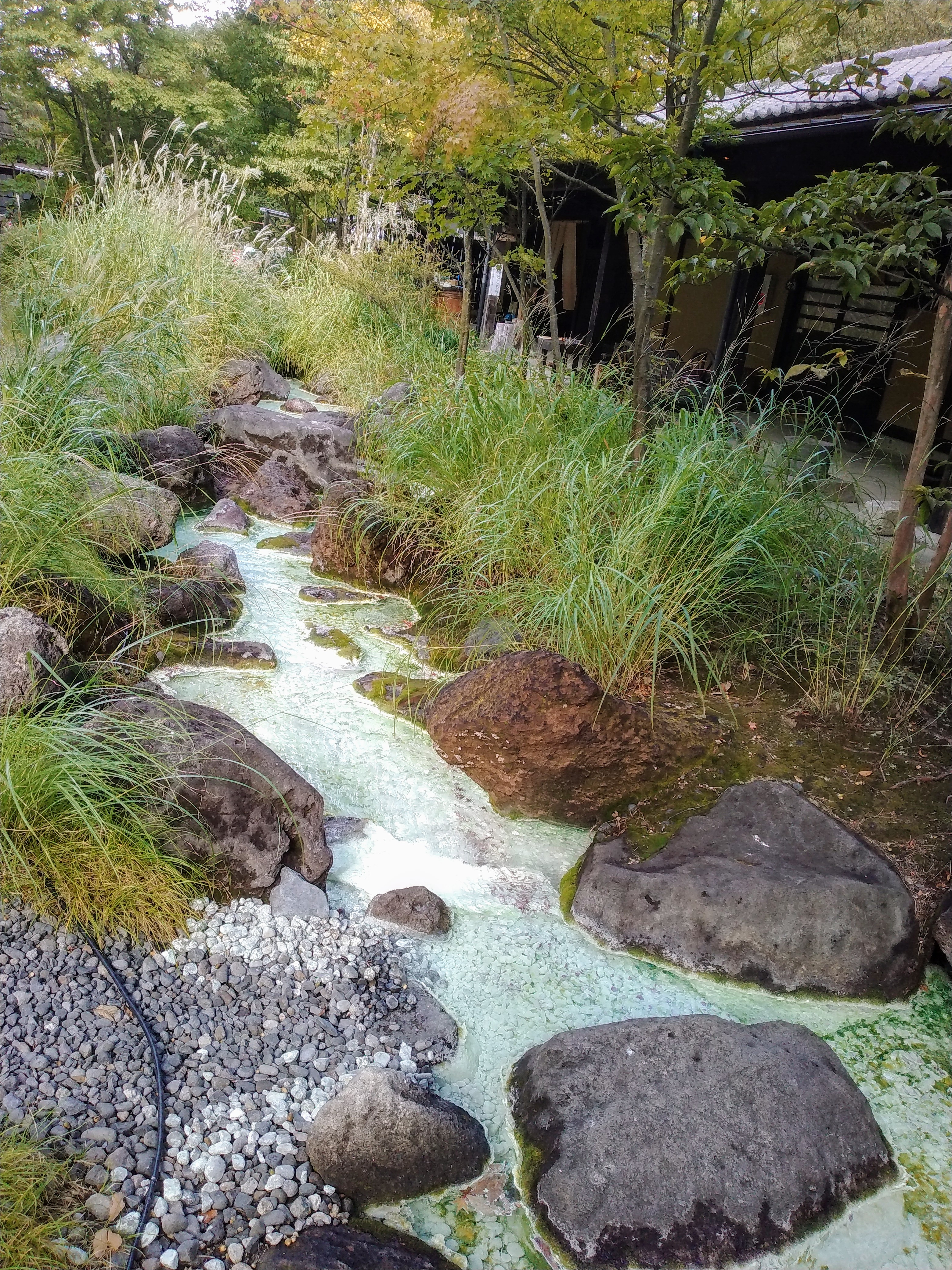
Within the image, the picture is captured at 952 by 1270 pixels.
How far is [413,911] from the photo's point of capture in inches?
92.3

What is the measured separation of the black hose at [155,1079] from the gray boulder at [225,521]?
3.16 meters

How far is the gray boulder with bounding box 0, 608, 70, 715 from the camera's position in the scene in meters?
2.35

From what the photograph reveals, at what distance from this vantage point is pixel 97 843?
2.09 m

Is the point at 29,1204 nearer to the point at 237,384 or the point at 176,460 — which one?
the point at 176,460

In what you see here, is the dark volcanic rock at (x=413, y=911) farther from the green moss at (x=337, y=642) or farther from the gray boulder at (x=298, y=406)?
the gray boulder at (x=298, y=406)

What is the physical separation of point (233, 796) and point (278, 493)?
3280mm

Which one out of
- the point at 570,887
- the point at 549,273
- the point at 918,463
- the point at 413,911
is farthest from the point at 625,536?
the point at 549,273

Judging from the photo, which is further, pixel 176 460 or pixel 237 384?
pixel 237 384

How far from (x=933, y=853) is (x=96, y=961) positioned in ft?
7.21

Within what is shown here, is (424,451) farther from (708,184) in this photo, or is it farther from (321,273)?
(321,273)

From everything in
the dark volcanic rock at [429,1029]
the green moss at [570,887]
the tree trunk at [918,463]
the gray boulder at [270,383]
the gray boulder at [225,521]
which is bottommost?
the dark volcanic rock at [429,1029]

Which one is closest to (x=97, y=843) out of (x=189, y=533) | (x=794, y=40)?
(x=189, y=533)

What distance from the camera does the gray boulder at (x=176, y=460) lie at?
15.4ft

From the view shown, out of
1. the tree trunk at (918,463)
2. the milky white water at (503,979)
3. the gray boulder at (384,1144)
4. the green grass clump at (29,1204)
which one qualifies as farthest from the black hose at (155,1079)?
the tree trunk at (918,463)
